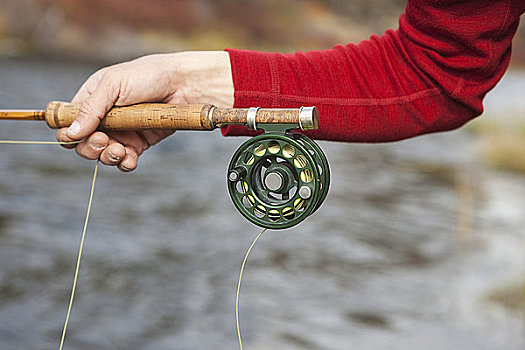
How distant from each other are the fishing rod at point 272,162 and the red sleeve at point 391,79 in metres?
0.10

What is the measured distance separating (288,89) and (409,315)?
400 centimetres

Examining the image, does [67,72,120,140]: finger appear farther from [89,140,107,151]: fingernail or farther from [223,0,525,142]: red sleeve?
[223,0,525,142]: red sleeve

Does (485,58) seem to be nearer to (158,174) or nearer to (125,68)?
(125,68)

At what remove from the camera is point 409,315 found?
4910 mm

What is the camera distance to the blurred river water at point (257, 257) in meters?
4.89

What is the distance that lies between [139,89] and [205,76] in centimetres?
13

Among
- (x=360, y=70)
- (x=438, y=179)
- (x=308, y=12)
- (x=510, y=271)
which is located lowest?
(x=360, y=70)

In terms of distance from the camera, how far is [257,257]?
6.36 metres

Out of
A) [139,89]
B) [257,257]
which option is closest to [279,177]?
[139,89]

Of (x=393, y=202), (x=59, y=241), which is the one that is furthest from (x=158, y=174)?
(x=393, y=202)

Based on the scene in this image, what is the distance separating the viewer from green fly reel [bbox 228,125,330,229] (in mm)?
1049

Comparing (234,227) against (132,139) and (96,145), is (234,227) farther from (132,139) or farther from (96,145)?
(96,145)

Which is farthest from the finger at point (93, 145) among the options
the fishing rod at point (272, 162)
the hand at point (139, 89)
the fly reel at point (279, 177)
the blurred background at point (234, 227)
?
the blurred background at point (234, 227)

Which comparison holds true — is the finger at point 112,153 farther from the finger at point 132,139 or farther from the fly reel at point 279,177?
the fly reel at point 279,177
